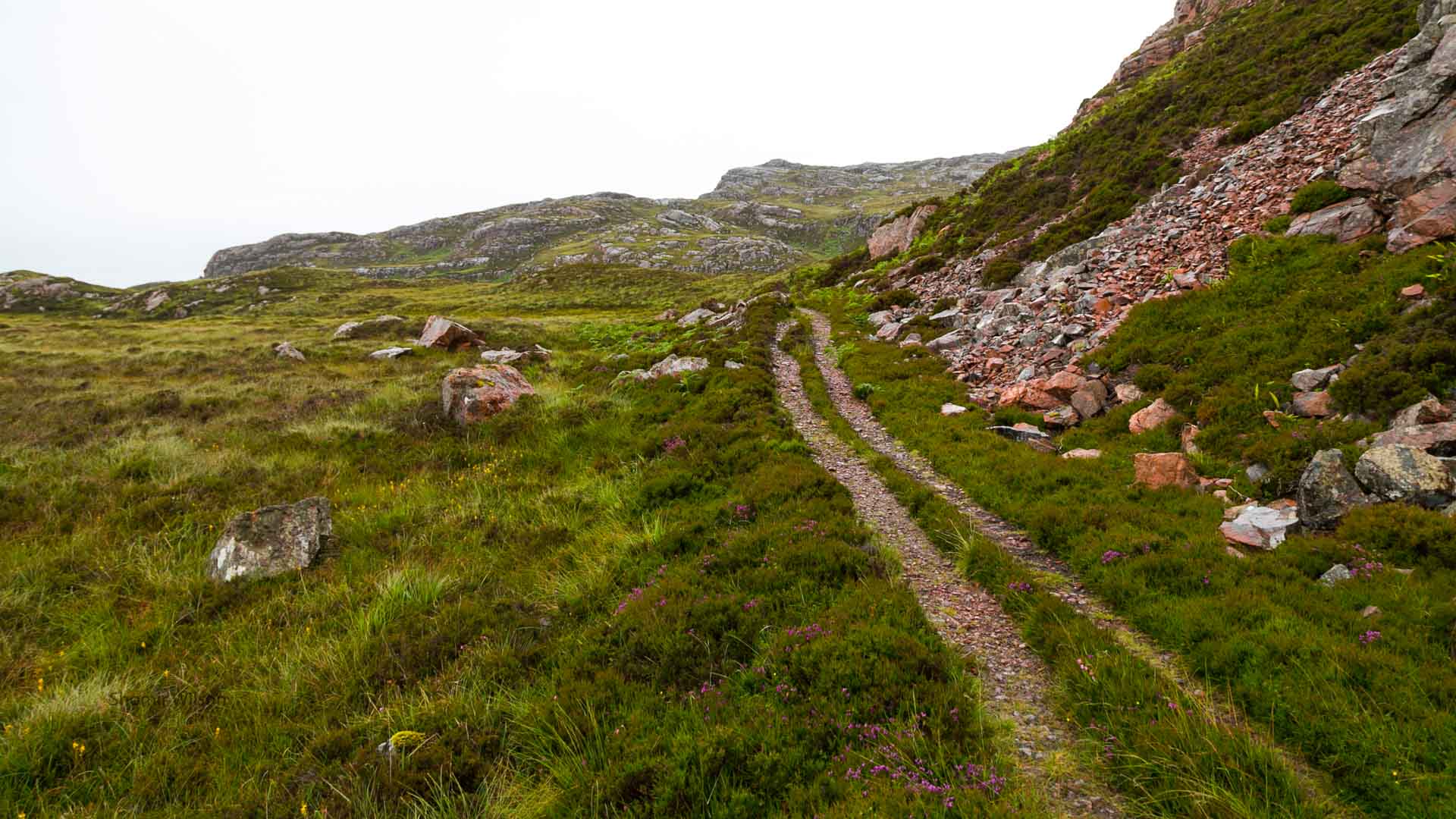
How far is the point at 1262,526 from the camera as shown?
7445 millimetres

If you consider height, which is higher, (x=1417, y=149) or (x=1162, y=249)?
(x=1417, y=149)

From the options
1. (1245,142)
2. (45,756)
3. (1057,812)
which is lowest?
(1057,812)

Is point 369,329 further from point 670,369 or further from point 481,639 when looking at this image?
point 481,639

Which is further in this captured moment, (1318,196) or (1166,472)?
(1318,196)

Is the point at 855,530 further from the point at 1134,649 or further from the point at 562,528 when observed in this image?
the point at 562,528

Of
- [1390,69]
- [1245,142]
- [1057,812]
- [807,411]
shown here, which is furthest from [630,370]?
[1390,69]

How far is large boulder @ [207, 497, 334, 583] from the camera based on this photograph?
8750 millimetres

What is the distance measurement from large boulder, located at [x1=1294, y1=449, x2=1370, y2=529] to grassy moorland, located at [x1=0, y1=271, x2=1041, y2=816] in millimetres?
5649

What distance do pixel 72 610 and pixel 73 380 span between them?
29.5 metres

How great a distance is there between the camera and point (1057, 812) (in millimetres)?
4359

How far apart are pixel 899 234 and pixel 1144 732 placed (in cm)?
4533

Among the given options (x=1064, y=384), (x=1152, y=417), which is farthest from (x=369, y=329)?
(x=1152, y=417)

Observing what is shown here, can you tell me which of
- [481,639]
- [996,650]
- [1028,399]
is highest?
[1028,399]

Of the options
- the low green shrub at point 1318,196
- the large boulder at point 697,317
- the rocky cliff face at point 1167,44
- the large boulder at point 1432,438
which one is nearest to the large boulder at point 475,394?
the large boulder at point 697,317
